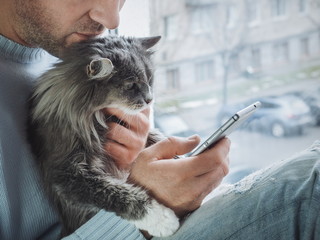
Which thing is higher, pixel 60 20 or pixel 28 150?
pixel 60 20

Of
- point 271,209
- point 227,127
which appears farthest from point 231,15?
point 271,209

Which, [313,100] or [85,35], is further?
[313,100]

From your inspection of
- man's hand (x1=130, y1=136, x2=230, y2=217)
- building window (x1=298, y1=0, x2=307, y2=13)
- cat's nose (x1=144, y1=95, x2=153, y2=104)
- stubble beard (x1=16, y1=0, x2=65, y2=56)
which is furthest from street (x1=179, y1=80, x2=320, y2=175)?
stubble beard (x1=16, y1=0, x2=65, y2=56)

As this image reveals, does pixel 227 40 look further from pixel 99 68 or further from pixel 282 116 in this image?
pixel 99 68

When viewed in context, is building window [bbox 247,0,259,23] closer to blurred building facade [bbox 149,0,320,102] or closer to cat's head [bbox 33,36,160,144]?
blurred building facade [bbox 149,0,320,102]

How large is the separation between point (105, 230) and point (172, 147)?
12.2 inches

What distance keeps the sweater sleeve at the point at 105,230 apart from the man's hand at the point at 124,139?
240 mm

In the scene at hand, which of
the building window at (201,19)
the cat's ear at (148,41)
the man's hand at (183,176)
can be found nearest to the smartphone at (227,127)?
the man's hand at (183,176)

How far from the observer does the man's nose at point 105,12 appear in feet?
4.28

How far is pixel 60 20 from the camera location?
4.35 feet

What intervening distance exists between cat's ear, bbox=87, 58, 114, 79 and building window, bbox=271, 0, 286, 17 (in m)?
0.87

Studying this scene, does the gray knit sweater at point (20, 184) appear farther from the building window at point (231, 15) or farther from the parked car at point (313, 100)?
the parked car at point (313, 100)

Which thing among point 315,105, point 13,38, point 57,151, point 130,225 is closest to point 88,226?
point 130,225

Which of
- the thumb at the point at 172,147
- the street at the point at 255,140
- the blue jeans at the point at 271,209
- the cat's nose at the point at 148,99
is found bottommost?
the street at the point at 255,140
